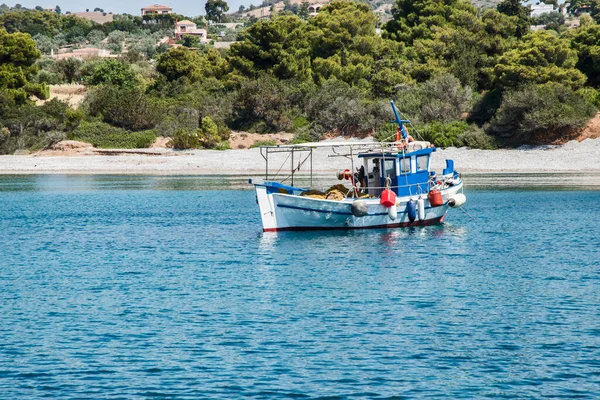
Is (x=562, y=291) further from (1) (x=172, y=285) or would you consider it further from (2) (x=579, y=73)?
(2) (x=579, y=73)

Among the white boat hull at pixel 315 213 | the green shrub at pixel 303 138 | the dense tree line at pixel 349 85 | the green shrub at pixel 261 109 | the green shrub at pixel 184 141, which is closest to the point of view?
the white boat hull at pixel 315 213

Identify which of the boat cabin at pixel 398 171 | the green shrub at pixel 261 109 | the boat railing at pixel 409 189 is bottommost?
the boat railing at pixel 409 189

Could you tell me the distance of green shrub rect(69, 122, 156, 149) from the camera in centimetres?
7531

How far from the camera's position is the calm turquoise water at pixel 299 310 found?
16500 millimetres

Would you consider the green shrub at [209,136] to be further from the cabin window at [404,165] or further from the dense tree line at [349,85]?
the cabin window at [404,165]

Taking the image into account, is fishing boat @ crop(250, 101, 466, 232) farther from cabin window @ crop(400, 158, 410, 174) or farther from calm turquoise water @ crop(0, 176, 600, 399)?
calm turquoise water @ crop(0, 176, 600, 399)

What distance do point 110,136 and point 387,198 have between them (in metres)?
45.2

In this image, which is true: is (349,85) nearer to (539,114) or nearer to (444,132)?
(444,132)

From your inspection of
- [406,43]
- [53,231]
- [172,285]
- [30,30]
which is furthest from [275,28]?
[30,30]

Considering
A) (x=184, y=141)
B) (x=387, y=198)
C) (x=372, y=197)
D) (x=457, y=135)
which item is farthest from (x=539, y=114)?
(x=387, y=198)

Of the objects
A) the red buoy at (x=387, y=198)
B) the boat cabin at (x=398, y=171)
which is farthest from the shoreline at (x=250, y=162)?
the red buoy at (x=387, y=198)

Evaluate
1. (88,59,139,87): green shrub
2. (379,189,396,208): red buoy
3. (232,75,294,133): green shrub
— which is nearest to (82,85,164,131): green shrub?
(232,75,294,133): green shrub

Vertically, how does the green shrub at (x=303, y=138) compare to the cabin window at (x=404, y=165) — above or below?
above

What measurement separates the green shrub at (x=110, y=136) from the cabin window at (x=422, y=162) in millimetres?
41343
